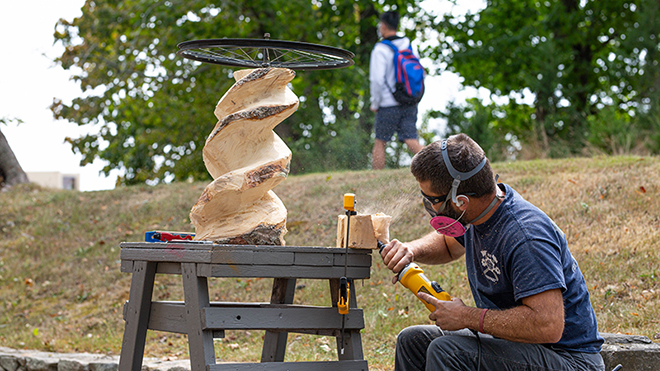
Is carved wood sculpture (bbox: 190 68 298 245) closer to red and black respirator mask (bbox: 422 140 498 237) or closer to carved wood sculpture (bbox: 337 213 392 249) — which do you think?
carved wood sculpture (bbox: 337 213 392 249)

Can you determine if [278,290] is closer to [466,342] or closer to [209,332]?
[209,332]

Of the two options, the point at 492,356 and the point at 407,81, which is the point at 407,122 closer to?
the point at 407,81

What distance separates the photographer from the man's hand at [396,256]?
2.84m

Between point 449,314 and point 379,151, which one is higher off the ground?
point 379,151

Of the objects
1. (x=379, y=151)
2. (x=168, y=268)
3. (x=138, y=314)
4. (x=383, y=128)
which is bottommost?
(x=138, y=314)

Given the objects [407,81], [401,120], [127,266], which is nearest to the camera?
[127,266]

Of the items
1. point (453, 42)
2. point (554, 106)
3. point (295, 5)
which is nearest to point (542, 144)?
point (554, 106)

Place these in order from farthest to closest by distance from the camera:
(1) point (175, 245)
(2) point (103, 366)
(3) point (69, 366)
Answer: (3) point (69, 366) < (2) point (103, 366) < (1) point (175, 245)

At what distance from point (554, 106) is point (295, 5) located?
591 centimetres

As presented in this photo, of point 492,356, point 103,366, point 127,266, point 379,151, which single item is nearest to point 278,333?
point 127,266

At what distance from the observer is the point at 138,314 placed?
Result: 3.08 m

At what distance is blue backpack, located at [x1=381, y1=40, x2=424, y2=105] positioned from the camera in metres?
7.28

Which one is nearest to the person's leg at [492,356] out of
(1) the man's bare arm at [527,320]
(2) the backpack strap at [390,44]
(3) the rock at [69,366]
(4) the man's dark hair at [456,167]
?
(1) the man's bare arm at [527,320]

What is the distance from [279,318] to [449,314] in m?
0.77
